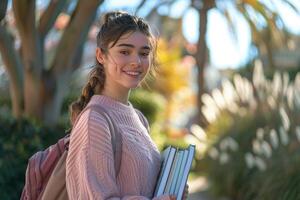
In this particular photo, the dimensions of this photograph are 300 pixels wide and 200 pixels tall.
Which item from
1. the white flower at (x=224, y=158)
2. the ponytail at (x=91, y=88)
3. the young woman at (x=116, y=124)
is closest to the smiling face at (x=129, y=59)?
the young woman at (x=116, y=124)

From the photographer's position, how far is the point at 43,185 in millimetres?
2797

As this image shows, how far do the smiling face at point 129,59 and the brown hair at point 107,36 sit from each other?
0.09ft

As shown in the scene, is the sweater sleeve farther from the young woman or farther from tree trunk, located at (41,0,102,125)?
tree trunk, located at (41,0,102,125)

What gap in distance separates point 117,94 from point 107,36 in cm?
24

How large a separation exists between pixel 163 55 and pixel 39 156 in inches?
869

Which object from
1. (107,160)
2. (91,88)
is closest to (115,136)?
(107,160)

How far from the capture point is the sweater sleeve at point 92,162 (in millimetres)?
2385

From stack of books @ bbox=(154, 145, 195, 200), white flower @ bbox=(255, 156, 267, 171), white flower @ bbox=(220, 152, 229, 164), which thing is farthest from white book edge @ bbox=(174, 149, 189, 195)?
white flower @ bbox=(220, 152, 229, 164)

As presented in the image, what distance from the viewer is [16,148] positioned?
21.4ft

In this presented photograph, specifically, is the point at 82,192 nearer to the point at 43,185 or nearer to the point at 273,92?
the point at 43,185

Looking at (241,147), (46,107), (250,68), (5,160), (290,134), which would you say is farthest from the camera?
(250,68)

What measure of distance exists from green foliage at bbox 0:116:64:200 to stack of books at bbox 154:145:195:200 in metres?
3.79

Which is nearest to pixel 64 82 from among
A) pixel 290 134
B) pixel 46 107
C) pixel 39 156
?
pixel 46 107

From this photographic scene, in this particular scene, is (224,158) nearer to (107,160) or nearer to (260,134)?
(260,134)
